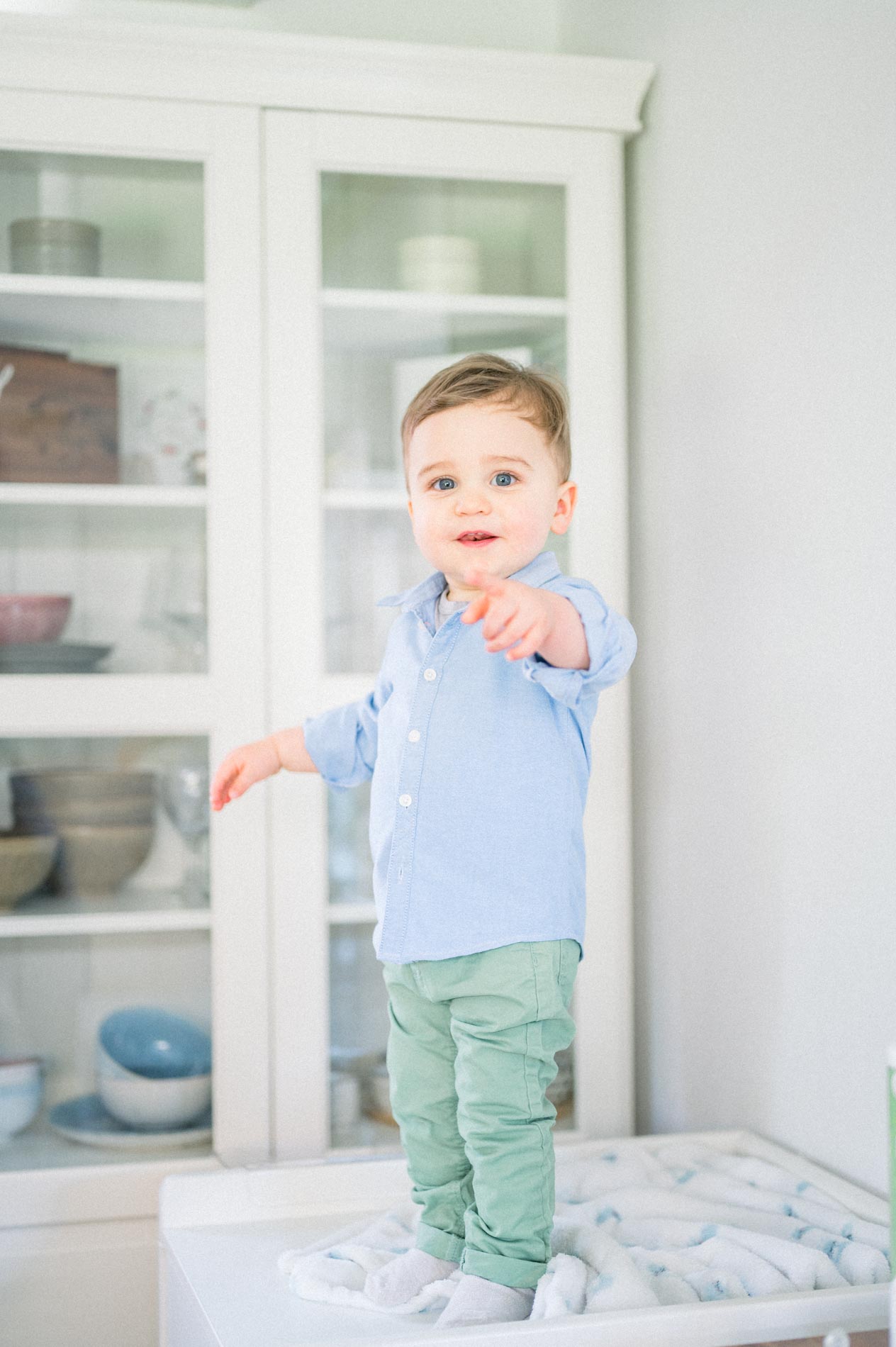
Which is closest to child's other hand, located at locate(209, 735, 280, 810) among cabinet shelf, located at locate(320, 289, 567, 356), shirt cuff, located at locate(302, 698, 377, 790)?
shirt cuff, located at locate(302, 698, 377, 790)

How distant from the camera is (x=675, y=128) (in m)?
1.64

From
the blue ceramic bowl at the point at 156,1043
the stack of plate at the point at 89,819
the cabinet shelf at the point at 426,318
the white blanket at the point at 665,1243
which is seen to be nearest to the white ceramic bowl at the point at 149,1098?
the blue ceramic bowl at the point at 156,1043

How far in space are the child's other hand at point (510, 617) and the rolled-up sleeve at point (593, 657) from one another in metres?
0.07

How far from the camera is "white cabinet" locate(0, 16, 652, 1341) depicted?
1.63 meters

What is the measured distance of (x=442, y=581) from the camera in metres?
1.26

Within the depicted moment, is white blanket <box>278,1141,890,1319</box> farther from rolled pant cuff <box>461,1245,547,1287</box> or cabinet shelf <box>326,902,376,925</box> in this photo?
cabinet shelf <box>326,902,376,925</box>

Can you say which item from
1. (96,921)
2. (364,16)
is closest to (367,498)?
(96,921)

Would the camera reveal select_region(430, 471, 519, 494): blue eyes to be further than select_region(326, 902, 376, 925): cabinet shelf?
No

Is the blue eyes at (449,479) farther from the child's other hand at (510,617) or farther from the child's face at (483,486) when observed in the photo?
the child's other hand at (510,617)

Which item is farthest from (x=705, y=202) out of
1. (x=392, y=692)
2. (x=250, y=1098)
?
(x=250, y=1098)

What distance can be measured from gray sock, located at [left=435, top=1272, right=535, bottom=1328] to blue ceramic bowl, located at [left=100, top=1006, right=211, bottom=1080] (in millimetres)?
686

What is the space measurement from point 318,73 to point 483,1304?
57.4 inches

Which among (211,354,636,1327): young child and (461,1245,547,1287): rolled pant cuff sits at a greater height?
(211,354,636,1327): young child

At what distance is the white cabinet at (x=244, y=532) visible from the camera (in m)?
1.63
